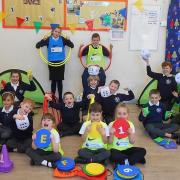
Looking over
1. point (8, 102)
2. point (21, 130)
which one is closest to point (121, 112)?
point (21, 130)

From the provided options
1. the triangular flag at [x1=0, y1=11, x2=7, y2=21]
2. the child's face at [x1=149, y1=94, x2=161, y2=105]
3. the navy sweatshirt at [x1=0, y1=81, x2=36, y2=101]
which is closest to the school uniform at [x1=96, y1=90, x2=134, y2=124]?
the child's face at [x1=149, y1=94, x2=161, y2=105]

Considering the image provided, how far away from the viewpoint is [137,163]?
10.8 feet

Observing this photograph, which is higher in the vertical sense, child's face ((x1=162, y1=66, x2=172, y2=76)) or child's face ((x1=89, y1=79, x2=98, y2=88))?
child's face ((x1=162, y1=66, x2=172, y2=76))

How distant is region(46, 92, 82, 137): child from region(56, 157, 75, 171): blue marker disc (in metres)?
0.75

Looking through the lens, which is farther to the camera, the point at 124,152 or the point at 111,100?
the point at 111,100

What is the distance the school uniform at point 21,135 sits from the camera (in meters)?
3.42

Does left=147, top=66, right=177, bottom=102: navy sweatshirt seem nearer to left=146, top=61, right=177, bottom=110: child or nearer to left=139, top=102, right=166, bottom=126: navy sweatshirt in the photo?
left=146, top=61, right=177, bottom=110: child

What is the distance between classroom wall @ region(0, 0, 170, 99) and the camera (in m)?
4.88

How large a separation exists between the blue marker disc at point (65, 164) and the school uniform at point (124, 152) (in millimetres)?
402

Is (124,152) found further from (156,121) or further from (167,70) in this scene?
(167,70)

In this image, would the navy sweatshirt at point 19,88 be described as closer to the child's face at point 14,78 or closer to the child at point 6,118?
the child's face at point 14,78

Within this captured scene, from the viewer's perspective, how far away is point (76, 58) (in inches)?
198

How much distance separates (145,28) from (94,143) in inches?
92.4

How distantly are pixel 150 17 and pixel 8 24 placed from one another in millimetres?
2067
